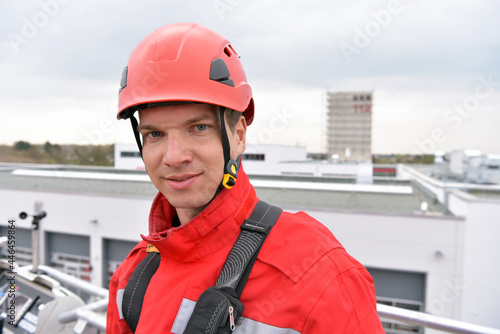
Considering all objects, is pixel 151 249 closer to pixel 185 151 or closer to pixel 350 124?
pixel 185 151

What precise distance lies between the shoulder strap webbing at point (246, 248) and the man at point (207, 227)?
0.08 feet

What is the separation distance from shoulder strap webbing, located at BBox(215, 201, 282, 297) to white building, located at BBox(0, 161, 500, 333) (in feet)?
19.2

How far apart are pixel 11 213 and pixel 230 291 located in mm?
14458

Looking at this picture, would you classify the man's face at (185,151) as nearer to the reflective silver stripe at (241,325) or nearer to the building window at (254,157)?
the reflective silver stripe at (241,325)

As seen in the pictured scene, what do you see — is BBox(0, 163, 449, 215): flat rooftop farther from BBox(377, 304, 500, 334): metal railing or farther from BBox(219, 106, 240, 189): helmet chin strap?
BBox(219, 106, 240, 189): helmet chin strap

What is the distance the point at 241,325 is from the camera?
98 cm

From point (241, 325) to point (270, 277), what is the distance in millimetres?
169

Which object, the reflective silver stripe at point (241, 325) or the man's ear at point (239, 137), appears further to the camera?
the man's ear at point (239, 137)

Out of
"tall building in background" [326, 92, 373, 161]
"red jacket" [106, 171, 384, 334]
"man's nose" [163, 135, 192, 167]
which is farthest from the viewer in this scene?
"tall building in background" [326, 92, 373, 161]

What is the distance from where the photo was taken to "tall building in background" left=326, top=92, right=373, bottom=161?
65625mm

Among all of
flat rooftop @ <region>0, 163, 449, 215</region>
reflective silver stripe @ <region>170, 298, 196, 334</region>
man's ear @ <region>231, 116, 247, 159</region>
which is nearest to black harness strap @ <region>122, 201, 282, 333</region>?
reflective silver stripe @ <region>170, 298, 196, 334</region>

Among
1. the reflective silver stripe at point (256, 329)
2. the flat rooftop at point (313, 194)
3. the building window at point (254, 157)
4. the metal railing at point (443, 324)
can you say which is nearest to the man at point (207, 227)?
the reflective silver stripe at point (256, 329)

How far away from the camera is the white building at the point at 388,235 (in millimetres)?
7469

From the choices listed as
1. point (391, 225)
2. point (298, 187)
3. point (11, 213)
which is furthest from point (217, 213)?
point (11, 213)
